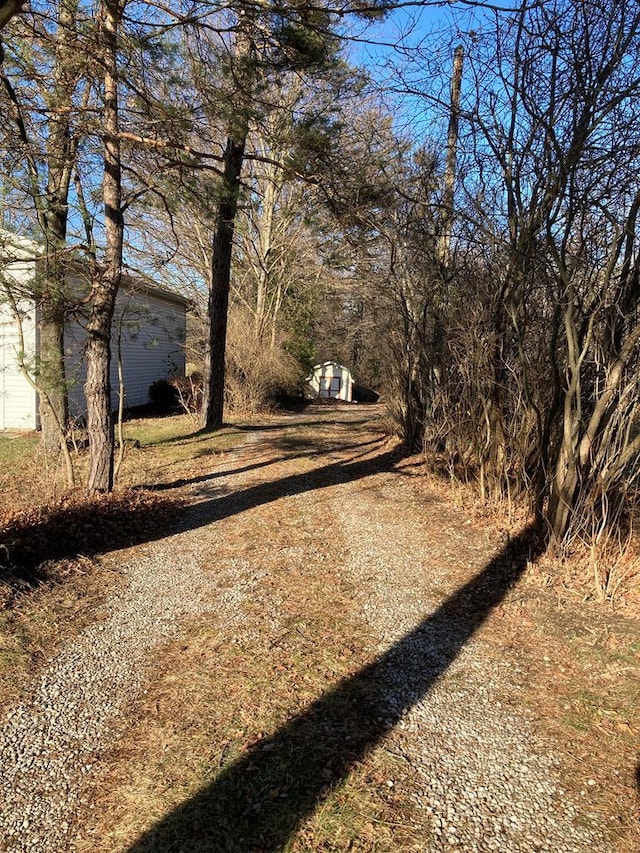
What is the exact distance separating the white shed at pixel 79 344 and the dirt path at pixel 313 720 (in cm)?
394

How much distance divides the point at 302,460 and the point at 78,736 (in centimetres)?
813

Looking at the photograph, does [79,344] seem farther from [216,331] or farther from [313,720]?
[216,331]

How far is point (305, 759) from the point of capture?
106 inches

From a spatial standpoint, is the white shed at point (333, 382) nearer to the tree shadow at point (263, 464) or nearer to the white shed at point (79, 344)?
the white shed at point (79, 344)

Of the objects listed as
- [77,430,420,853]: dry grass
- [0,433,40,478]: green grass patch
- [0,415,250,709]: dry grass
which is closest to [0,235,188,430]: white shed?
[0,433,40,478]: green grass patch

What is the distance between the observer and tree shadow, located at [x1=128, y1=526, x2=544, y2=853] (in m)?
2.24

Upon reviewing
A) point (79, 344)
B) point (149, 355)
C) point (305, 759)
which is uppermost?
point (149, 355)

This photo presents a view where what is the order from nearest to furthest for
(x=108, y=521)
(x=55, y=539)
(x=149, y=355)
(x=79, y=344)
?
(x=55, y=539) → (x=108, y=521) → (x=79, y=344) → (x=149, y=355)

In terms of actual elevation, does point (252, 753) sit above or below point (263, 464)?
below

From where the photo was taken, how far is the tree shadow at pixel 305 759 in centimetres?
224

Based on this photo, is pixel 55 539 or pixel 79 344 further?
pixel 79 344

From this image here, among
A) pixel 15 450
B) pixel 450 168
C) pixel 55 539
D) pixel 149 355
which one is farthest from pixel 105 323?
pixel 149 355

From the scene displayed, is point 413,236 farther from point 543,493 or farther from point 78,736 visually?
point 78,736

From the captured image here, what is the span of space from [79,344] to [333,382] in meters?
24.7
